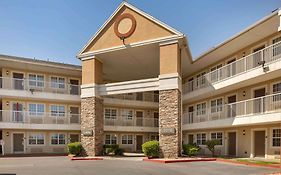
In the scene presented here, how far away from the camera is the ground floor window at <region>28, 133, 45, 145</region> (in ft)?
99.0

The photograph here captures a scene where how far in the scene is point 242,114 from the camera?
2136 centimetres

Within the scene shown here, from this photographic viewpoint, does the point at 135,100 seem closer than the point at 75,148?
No

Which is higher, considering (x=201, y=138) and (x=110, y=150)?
(x=201, y=138)

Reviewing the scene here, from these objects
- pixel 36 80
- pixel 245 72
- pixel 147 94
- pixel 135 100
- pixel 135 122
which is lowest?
pixel 135 122

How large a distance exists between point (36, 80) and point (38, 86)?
716 mm

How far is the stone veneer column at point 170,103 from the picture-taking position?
832 inches

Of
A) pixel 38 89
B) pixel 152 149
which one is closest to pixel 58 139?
pixel 38 89

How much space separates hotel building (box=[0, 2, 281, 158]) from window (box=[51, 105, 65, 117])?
12cm

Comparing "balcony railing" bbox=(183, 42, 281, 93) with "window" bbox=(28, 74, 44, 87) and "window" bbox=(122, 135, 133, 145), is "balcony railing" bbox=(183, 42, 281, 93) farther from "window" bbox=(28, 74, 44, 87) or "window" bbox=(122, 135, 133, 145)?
"window" bbox=(28, 74, 44, 87)

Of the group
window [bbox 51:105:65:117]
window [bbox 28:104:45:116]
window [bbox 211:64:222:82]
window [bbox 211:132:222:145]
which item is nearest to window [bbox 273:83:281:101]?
window [bbox 211:64:222:82]

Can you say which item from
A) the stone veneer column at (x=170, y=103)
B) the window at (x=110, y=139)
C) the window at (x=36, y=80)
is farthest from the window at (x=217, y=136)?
the window at (x=36, y=80)

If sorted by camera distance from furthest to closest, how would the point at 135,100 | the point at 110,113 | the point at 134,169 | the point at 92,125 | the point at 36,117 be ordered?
1. the point at 110,113
2. the point at 135,100
3. the point at 36,117
4. the point at 92,125
5. the point at 134,169

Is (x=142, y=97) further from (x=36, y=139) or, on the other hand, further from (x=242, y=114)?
(x=242, y=114)

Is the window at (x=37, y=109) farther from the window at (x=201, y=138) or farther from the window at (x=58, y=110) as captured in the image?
the window at (x=201, y=138)
